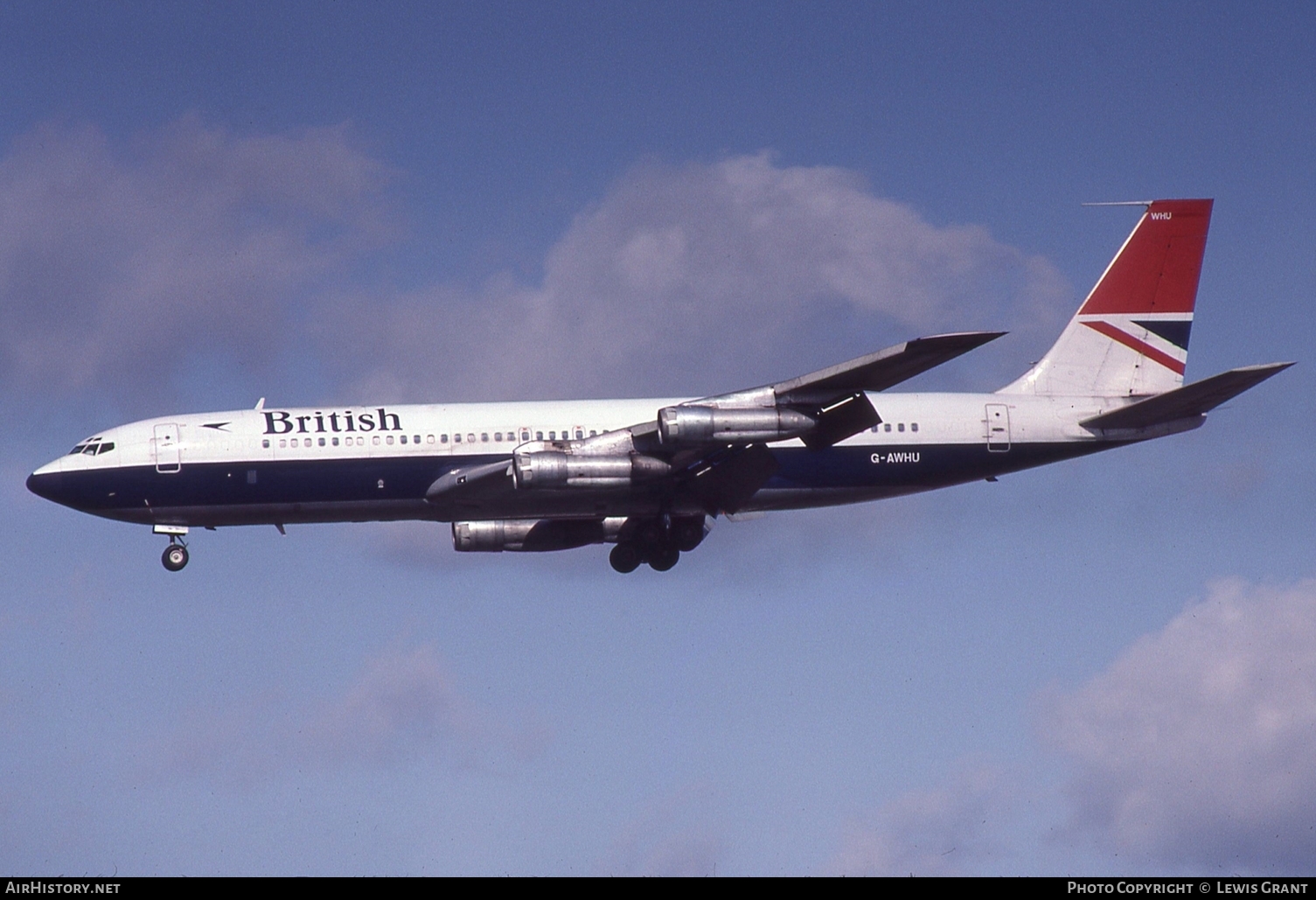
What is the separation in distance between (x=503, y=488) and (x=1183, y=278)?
26.4 metres

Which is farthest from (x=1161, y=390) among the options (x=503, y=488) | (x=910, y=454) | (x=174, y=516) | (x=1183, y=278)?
(x=174, y=516)

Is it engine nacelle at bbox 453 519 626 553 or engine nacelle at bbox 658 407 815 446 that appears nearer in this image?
engine nacelle at bbox 658 407 815 446

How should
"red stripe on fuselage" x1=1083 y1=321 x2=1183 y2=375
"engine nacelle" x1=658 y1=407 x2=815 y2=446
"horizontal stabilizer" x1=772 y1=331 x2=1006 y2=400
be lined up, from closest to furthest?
1. "horizontal stabilizer" x1=772 y1=331 x2=1006 y2=400
2. "engine nacelle" x1=658 y1=407 x2=815 y2=446
3. "red stripe on fuselage" x1=1083 y1=321 x2=1183 y2=375

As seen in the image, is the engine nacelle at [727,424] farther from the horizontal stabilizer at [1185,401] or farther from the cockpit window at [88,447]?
the cockpit window at [88,447]

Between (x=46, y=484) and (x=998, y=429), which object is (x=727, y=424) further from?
(x=46, y=484)

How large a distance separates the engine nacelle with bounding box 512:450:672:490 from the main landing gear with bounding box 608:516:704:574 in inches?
151

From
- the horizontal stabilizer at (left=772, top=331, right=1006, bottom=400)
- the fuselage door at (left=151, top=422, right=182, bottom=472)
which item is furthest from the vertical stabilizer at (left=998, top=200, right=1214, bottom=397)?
the fuselage door at (left=151, top=422, right=182, bottom=472)

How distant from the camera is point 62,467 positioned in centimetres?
5334

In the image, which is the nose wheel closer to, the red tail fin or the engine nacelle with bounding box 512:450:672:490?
the engine nacelle with bounding box 512:450:672:490

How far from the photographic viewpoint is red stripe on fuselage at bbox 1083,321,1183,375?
59406mm

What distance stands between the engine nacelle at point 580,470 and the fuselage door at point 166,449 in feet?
36.1

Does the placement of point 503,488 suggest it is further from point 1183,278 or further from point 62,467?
point 1183,278

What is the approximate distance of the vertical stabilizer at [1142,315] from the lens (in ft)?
193
